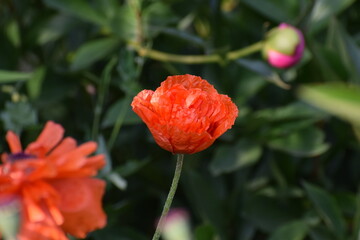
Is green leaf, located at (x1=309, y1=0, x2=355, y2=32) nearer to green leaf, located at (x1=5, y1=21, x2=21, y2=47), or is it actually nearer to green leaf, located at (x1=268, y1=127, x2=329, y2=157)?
green leaf, located at (x1=268, y1=127, x2=329, y2=157)

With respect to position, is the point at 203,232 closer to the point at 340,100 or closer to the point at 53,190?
the point at 340,100

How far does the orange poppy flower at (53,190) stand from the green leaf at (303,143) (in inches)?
24.2

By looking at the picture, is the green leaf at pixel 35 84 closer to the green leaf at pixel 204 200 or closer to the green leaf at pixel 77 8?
the green leaf at pixel 77 8

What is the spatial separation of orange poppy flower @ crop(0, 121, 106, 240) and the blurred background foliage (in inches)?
19.2

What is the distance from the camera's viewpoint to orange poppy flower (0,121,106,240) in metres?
0.35

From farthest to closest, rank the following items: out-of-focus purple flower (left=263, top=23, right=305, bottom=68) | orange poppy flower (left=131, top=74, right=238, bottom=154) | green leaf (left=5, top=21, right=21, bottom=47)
A: 1. green leaf (left=5, top=21, right=21, bottom=47)
2. out-of-focus purple flower (left=263, top=23, right=305, bottom=68)
3. orange poppy flower (left=131, top=74, right=238, bottom=154)

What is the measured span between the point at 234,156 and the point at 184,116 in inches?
22.0

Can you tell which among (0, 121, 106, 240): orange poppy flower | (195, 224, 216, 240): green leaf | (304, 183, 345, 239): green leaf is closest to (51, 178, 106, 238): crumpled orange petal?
(0, 121, 106, 240): orange poppy flower

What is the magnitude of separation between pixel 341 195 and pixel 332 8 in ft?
0.90

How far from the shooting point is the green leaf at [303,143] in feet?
3.17

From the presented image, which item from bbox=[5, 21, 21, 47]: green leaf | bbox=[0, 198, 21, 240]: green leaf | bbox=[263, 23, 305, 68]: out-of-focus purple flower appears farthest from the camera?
bbox=[5, 21, 21, 47]: green leaf

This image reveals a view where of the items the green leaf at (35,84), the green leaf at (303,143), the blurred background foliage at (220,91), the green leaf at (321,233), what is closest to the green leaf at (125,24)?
the blurred background foliage at (220,91)

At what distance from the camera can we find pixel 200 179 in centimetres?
101

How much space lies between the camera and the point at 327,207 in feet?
3.05
